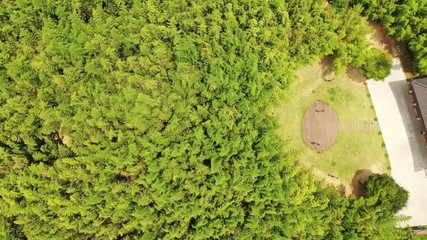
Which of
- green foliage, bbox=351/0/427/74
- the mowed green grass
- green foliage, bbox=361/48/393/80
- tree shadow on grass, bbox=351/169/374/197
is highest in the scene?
green foliage, bbox=351/0/427/74

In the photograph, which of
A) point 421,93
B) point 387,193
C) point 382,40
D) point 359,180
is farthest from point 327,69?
point 387,193

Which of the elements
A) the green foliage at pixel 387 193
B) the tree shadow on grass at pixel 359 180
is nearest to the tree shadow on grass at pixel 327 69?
the tree shadow on grass at pixel 359 180

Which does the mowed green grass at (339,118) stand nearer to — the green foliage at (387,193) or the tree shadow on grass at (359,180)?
the tree shadow on grass at (359,180)

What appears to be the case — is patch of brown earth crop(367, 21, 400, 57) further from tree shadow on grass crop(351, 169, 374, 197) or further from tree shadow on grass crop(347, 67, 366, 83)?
tree shadow on grass crop(351, 169, 374, 197)

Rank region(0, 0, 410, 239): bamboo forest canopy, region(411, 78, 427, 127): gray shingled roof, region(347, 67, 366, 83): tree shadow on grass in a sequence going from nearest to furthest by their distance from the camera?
1. region(0, 0, 410, 239): bamboo forest canopy
2. region(411, 78, 427, 127): gray shingled roof
3. region(347, 67, 366, 83): tree shadow on grass

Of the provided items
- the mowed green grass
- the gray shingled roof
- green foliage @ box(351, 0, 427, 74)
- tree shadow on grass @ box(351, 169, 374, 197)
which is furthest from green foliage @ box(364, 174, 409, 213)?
green foliage @ box(351, 0, 427, 74)

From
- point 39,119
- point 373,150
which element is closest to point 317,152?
point 373,150
